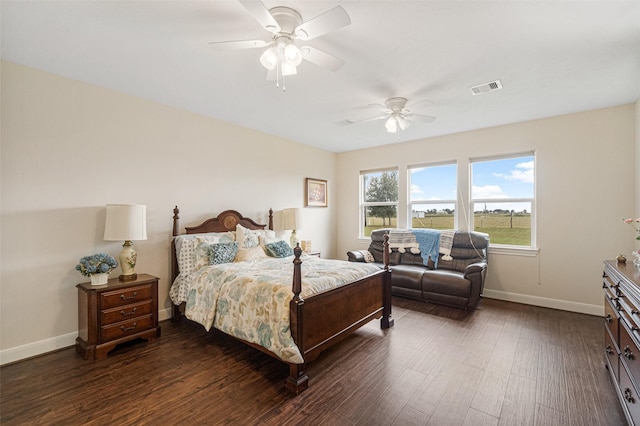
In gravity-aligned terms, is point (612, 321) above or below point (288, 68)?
below

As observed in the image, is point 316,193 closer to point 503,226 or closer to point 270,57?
point 503,226

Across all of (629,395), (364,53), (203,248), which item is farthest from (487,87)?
(203,248)

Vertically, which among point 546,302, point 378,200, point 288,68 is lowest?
point 546,302

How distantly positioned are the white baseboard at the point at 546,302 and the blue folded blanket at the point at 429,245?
951 millimetres

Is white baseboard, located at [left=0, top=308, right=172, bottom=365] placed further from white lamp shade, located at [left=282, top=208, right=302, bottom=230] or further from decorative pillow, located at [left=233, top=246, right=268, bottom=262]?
white lamp shade, located at [left=282, top=208, right=302, bottom=230]

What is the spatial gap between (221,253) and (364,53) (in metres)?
2.62

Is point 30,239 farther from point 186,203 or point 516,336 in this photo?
point 516,336

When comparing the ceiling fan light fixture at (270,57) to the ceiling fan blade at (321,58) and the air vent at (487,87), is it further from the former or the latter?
the air vent at (487,87)

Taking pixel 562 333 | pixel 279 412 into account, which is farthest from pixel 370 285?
pixel 562 333

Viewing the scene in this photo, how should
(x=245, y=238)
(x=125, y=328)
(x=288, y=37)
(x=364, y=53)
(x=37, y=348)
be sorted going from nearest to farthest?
1. (x=288, y=37)
2. (x=364, y=53)
3. (x=37, y=348)
4. (x=125, y=328)
5. (x=245, y=238)

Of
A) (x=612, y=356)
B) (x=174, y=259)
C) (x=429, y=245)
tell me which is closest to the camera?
(x=612, y=356)

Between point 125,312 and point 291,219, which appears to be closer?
point 125,312

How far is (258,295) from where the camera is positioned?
2.52 m

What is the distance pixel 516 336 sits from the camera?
316cm
